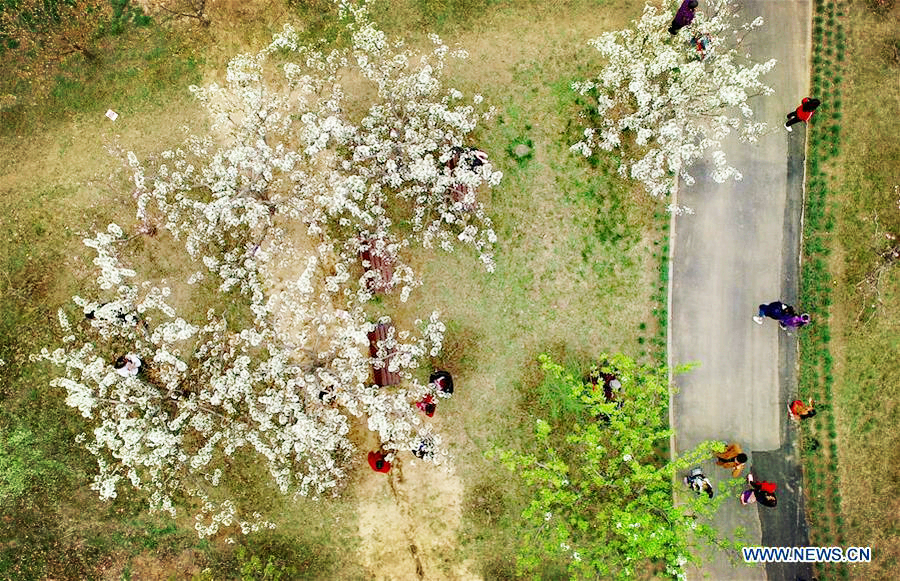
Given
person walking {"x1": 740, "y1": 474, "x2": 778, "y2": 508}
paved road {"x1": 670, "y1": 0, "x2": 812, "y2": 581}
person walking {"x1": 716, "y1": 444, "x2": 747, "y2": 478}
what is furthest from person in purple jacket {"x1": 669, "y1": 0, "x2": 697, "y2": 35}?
person walking {"x1": 740, "y1": 474, "x2": 778, "y2": 508}

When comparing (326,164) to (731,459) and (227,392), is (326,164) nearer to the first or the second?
(227,392)

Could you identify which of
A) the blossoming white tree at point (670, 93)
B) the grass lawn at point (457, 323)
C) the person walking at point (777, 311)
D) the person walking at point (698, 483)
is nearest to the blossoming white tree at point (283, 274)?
the grass lawn at point (457, 323)

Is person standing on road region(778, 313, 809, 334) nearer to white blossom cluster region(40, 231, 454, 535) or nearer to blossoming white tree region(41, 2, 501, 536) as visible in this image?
blossoming white tree region(41, 2, 501, 536)

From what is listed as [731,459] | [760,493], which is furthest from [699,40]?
[760,493]

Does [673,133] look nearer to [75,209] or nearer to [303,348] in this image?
[303,348]

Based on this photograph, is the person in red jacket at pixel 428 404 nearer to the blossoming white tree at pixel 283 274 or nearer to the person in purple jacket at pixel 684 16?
the blossoming white tree at pixel 283 274

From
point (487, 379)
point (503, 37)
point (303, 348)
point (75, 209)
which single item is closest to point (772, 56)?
point (503, 37)
